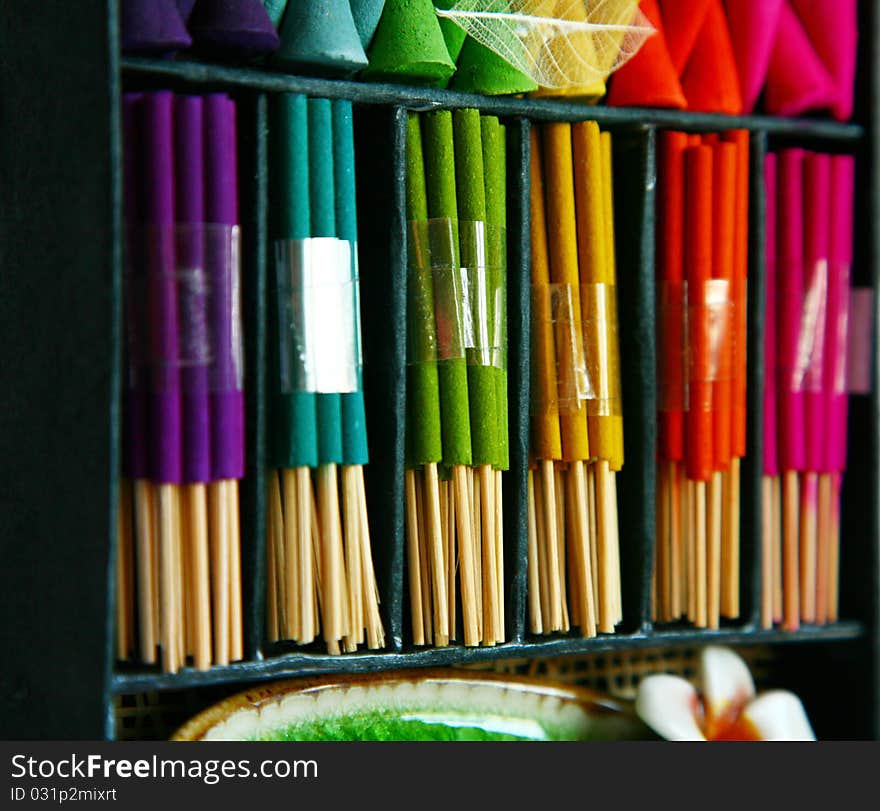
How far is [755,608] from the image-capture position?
138 cm

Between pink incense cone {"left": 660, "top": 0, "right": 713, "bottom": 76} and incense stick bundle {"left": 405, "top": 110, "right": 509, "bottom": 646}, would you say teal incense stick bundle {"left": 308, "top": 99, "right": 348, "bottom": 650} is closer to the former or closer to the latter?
incense stick bundle {"left": 405, "top": 110, "right": 509, "bottom": 646}

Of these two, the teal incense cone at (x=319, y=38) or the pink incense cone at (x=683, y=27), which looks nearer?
the teal incense cone at (x=319, y=38)

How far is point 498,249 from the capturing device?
1.26 meters

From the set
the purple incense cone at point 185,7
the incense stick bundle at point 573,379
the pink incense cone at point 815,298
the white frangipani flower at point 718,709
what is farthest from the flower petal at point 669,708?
the purple incense cone at point 185,7

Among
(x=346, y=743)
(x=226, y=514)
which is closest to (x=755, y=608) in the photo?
(x=346, y=743)

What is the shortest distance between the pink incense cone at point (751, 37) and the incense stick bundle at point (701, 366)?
0.24 feet

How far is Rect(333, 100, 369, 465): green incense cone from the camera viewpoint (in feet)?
3.90

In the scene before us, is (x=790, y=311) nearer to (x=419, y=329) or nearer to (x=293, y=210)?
(x=419, y=329)

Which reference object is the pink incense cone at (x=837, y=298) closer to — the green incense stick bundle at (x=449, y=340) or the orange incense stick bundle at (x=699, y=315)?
the orange incense stick bundle at (x=699, y=315)

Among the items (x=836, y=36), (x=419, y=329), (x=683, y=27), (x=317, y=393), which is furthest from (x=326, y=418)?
(x=836, y=36)

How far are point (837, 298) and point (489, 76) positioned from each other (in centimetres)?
54

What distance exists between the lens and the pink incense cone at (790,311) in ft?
4.69

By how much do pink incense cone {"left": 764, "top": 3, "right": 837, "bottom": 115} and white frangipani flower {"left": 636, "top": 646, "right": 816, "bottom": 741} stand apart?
69 cm

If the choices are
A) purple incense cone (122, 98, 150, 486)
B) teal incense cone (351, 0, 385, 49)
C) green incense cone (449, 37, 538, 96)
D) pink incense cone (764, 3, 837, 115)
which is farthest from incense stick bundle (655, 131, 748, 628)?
purple incense cone (122, 98, 150, 486)
